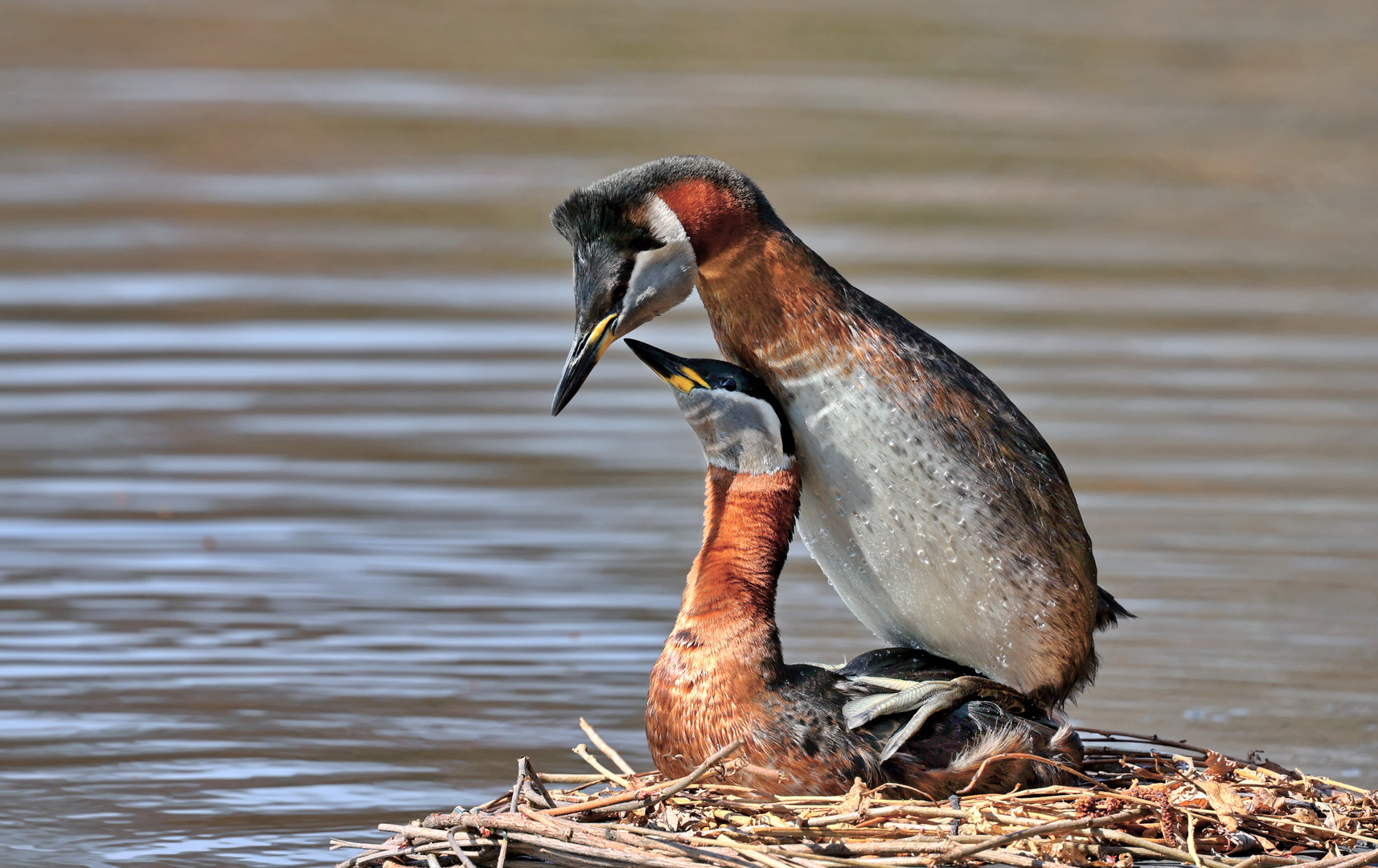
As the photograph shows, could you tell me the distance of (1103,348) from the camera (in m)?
12.2

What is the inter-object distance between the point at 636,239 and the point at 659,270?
0.32ft

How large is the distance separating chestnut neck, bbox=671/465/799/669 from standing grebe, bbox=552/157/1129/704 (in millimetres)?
128

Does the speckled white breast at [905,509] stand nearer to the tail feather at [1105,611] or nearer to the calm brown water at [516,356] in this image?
the tail feather at [1105,611]

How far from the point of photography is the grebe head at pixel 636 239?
4.99 m

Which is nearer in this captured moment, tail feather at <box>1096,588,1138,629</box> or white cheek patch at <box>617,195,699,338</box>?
white cheek patch at <box>617,195,699,338</box>

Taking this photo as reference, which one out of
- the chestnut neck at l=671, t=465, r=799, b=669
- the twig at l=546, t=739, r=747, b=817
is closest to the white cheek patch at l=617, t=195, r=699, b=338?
the chestnut neck at l=671, t=465, r=799, b=669

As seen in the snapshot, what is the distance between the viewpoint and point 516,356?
11758 millimetres

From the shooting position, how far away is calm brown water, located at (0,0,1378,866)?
746cm

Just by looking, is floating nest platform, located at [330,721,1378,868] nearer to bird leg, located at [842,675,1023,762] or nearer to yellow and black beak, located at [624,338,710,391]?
bird leg, located at [842,675,1023,762]

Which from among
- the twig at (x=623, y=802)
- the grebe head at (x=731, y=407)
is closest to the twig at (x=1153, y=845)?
the twig at (x=623, y=802)

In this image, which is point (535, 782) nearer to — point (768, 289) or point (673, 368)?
point (673, 368)

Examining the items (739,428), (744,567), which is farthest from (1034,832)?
(739,428)

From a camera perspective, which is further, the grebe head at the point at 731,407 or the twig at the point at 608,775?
the twig at the point at 608,775

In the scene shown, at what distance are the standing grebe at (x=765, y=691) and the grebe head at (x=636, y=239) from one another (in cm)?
13
